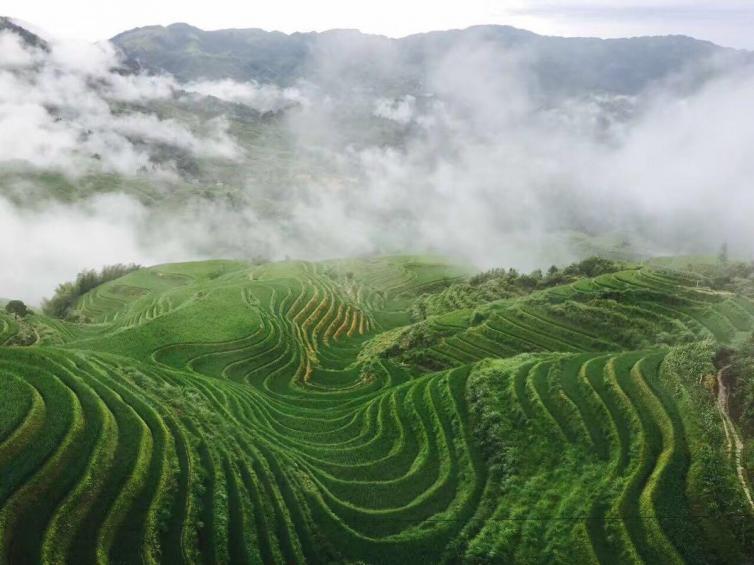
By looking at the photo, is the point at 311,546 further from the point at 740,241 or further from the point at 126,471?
the point at 740,241

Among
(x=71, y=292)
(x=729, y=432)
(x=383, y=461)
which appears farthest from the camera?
(x=71, y=292)

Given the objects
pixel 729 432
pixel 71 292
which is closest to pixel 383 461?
pixel 729 432

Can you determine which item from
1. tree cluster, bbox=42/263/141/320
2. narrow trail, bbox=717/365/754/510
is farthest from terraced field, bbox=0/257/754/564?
tree cluster, bbox=42/263/141/320

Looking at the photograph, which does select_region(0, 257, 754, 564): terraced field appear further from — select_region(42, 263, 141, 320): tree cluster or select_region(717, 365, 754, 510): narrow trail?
select_region(42, 263, 141, 320): tree cluster

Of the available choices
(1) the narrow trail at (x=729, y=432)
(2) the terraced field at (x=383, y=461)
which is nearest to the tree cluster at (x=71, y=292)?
(2) the terraced field at (x=383, y=461)

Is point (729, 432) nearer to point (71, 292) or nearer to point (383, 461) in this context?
point (383, 461)

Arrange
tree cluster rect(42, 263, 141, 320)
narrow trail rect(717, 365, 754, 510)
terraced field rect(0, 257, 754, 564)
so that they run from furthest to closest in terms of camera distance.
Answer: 1. tree cluster rect(42, 263, 141, 320)
2. narrow trail rect(717, 365, 754, 510)
3. terraced field rect(0, 257, 754, 564)
